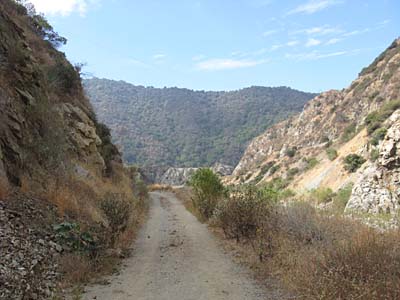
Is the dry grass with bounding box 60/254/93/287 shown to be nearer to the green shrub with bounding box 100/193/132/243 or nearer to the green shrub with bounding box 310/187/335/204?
the green shrub with bounding box 100/193/132/243

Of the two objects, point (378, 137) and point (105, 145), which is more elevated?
point (378, 137)

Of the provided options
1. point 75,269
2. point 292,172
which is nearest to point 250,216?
point 75,269

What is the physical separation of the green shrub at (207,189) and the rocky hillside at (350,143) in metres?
8.36

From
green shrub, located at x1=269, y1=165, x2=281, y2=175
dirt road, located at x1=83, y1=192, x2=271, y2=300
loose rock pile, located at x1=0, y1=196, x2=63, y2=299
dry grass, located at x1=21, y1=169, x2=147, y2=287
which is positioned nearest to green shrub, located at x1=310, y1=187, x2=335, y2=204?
dirt road, located at x1=83, y1=192, x2=271, y2=300

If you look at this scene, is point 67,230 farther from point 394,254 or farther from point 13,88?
point 394,254

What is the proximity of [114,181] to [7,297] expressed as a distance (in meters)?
19.9

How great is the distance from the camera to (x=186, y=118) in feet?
451

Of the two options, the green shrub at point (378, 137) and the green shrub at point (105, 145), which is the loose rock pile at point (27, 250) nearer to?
the green shrub at point (105, 145)

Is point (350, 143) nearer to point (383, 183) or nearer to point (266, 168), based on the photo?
point (383, 183)

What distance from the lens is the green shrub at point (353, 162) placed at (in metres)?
35.7

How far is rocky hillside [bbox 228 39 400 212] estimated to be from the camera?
25016 millimetres

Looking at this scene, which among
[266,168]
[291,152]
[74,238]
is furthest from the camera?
[266,168]

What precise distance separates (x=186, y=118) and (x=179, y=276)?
129 meters

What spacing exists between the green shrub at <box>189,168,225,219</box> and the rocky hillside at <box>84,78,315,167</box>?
276 feet
